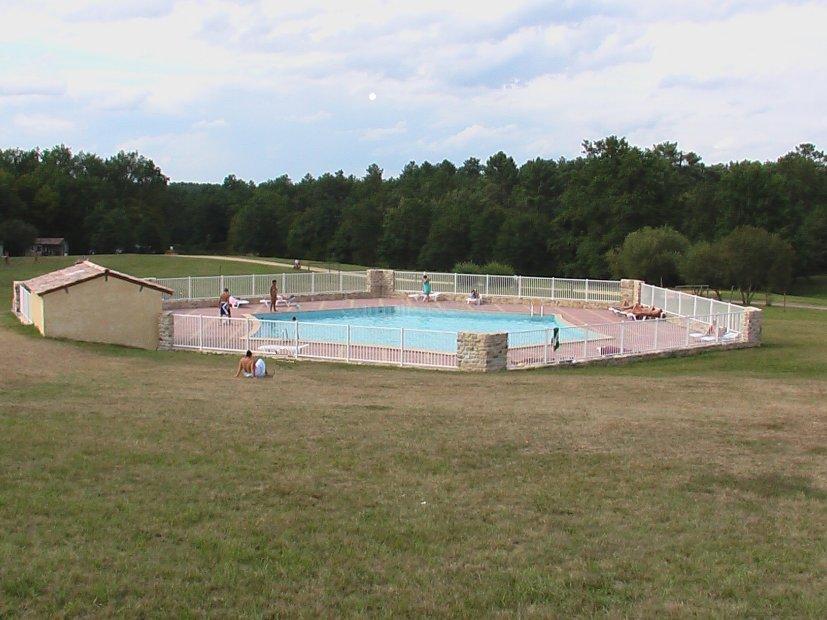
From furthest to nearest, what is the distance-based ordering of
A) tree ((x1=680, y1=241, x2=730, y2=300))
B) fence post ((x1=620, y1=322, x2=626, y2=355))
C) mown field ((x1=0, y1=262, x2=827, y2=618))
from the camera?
tree ((x1=680, y1=241, x2=730, y2=300))
fence post ((x1=620, y1=322, x2=626, y2=355))
mown field ((x1=0, y1=262, x2=827, y2=618))

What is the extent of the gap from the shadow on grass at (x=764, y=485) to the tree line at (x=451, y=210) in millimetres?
41545

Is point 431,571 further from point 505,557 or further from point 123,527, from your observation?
point 123,527

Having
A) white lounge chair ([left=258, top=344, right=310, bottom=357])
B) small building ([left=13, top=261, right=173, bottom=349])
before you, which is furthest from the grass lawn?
white lounge chair ([left=258, top=344, right=310, bottom=357])

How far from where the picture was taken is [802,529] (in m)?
7.67

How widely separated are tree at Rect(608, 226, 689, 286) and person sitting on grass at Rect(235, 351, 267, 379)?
37998mm

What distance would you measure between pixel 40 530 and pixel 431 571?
10.9ft

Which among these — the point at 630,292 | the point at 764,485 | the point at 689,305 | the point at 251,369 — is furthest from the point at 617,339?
the point at 764,485

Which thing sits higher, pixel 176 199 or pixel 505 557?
pixel 176 199

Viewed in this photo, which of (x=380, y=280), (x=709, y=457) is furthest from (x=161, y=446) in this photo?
(x=380, y=280)

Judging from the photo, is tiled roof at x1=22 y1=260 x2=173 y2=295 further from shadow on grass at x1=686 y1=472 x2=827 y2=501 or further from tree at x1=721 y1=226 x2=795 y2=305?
tree at x1=721 y1=226 x2=795 y2=305

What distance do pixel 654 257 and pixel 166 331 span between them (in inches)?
1418

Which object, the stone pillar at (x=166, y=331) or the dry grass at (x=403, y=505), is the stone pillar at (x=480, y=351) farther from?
the stone pillar at (x=166, y=331)

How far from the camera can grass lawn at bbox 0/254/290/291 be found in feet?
161

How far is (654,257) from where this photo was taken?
5275cm
